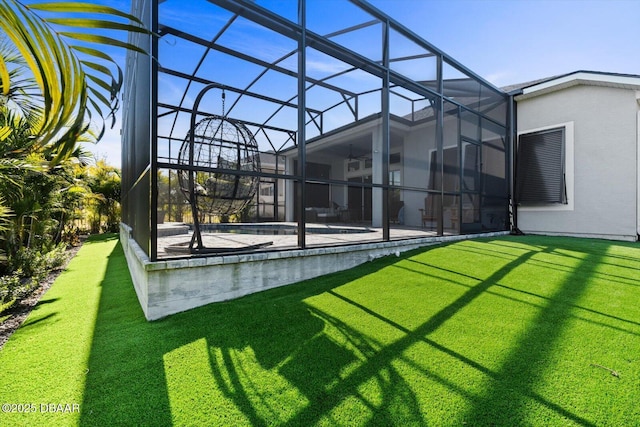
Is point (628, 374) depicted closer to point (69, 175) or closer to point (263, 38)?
point (263, 38)

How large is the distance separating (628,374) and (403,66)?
549 centimetres

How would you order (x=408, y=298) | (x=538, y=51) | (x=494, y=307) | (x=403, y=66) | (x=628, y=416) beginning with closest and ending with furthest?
(x=628, y=416)
(x=494, y=307)
(x=408, y=298)
(x=403, y=66)
(x=538, y=51)

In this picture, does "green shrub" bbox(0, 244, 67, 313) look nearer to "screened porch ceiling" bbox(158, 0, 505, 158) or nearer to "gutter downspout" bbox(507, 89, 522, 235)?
"screened porch ceiling" bbox(158, 0, 505, 158)

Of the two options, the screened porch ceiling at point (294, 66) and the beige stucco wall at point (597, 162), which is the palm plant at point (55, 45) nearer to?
A: the screened porch ceiling at point (294, 66)

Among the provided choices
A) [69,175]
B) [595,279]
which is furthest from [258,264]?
[69,175]

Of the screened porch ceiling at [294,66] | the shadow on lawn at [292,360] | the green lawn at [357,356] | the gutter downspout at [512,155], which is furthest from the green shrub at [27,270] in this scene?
the gutter downspout at [512,155]

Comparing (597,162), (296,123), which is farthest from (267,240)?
(597,162)

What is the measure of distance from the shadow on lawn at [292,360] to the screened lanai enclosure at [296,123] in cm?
78

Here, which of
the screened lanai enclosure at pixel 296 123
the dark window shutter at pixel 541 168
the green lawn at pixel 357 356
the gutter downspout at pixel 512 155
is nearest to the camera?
the green lawn at pixel 357 356

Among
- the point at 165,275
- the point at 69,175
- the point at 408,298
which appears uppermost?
the point at 69,175

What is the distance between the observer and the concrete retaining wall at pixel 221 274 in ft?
9.56

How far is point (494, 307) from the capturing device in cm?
292

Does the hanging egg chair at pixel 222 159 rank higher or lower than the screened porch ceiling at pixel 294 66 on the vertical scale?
lower

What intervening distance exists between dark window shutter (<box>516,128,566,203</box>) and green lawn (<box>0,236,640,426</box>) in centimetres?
452
